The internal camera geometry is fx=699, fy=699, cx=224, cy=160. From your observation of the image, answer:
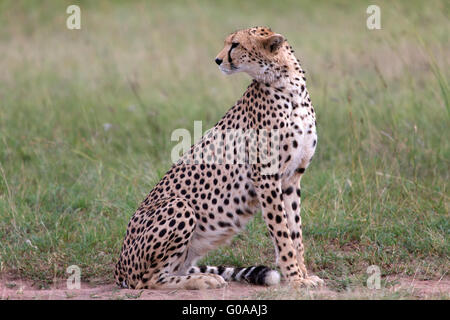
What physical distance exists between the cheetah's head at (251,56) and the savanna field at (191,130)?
1206 mm

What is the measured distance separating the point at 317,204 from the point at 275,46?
1426 millimetres

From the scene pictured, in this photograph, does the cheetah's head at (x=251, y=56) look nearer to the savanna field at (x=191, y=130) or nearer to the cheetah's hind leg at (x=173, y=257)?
the cheetah's hind leg at (x=173, y=257)

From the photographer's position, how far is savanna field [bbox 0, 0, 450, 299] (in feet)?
14.3

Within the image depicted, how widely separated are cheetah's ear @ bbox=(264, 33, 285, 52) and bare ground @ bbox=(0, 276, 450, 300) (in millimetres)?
1280

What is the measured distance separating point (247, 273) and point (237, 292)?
17cm

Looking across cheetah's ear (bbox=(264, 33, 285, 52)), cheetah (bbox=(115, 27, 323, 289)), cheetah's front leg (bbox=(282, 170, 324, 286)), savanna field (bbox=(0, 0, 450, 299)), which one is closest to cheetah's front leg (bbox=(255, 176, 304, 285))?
cheetah (bbox=(115, 27, 323, 289))

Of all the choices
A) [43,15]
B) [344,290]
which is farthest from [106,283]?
[43,15]

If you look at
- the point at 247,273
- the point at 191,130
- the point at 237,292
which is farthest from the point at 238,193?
the point at 191,130

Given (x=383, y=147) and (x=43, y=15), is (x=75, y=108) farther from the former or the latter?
(x=43, y=15)

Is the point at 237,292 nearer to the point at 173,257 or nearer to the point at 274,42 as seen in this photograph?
the point at 173,257

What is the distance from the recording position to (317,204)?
4.82 meters

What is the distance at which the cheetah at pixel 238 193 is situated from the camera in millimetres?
3742

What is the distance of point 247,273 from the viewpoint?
3814mm

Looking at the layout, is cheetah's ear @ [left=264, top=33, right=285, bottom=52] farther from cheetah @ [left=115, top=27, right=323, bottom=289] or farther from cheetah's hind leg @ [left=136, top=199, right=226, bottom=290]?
cheetah's hind leg @ [left=136, top=199, right=226, bottom=290]
